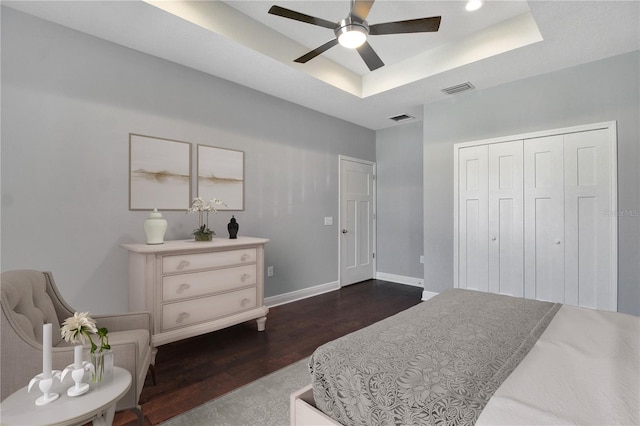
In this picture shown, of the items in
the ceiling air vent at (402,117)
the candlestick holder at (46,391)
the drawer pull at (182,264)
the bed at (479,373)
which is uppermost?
the ceiling air vent at (402,117)

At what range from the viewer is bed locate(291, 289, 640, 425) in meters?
0.89

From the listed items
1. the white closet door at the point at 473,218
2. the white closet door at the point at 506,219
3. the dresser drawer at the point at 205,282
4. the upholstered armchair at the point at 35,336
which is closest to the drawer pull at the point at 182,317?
the dresser drawer at the point at 205,282

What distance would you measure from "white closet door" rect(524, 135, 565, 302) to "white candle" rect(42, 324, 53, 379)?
3992 mm

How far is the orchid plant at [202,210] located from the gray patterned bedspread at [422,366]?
77.1 inches

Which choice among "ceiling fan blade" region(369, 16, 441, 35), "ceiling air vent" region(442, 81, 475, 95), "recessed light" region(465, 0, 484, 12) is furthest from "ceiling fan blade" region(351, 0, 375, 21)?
"ceiling air vent" region(442, 81, 475, 95)

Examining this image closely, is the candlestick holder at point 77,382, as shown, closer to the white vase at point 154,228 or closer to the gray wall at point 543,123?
the white vase at point 154,228

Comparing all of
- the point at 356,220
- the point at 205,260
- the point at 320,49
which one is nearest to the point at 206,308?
the point at 205,260

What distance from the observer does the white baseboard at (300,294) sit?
3.91 metres

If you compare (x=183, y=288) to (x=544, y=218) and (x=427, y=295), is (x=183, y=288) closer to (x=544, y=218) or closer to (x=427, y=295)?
(x=427, y=295)

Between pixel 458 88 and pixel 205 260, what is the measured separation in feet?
11.2

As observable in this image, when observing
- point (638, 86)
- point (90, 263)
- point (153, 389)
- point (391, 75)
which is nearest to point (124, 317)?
point (153, 389)

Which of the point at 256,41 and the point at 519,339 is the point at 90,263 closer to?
the point at 256,41

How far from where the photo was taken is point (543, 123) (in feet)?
10.8

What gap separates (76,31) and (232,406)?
10.3ft
